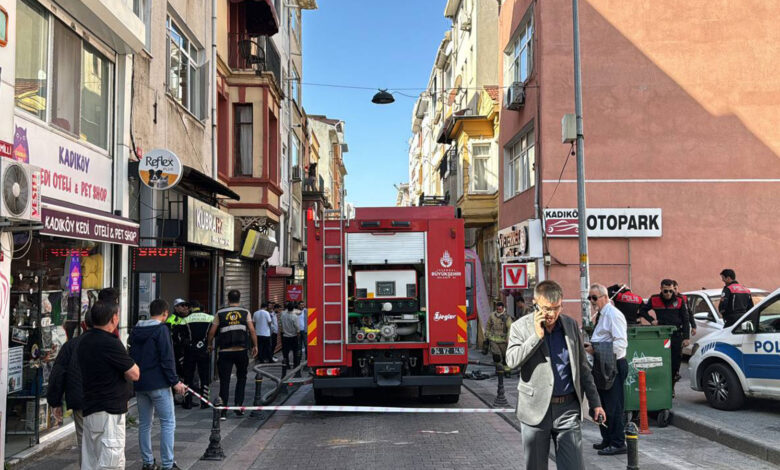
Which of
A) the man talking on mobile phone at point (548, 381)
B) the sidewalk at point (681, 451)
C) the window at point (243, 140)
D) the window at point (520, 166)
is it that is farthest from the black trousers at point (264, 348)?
the man talking on mobile phone at point (548, 381)

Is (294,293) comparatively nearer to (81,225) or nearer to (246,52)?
(246,52)

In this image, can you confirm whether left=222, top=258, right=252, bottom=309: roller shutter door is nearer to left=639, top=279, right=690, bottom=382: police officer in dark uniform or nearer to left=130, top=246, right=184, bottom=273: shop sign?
left=130, top=246, right=184, bottom=273: shop sign

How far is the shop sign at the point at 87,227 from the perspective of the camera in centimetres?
748

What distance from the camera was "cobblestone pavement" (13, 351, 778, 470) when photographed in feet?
24.9

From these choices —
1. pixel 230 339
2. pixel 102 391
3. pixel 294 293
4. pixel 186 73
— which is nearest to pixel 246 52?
pixel 186 73

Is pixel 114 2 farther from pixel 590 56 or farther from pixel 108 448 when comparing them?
pixel 590 56

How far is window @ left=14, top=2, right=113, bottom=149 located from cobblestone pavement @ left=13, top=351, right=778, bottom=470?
4.13m

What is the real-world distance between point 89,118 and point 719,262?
53.1 feet

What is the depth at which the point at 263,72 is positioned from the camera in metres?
19.8

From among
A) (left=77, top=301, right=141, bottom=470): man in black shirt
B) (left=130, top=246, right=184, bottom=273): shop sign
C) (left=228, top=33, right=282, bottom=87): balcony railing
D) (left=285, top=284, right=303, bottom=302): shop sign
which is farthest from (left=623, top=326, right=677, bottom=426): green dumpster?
(left=285, top=284, right=303, bottom=302): shop sign

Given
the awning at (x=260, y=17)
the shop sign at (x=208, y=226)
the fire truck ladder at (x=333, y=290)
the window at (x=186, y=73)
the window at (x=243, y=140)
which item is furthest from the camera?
the awning at (x=260, y=17)

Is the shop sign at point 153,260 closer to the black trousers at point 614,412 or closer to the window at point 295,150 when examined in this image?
the black trousers at point 614,412

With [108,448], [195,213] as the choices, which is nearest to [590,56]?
[195,213]

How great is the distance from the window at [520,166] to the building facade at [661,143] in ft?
5.76
